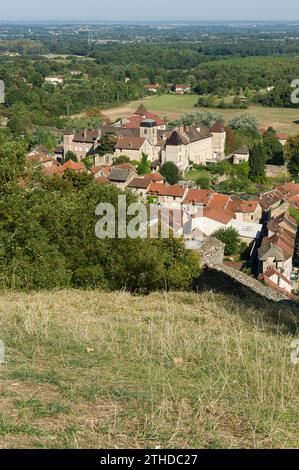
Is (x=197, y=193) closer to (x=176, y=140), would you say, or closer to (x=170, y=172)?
(x=170, y=172)

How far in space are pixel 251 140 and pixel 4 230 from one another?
164ft

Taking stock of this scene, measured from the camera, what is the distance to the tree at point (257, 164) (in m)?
47.4

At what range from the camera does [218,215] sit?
31969 mm

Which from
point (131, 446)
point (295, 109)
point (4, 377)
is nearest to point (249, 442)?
point (131, 446)

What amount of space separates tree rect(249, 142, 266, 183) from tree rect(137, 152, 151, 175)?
27.8 ft

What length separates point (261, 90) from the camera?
3622 inches

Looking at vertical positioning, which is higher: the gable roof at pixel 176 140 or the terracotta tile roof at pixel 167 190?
the gable roof at pixel 176 140

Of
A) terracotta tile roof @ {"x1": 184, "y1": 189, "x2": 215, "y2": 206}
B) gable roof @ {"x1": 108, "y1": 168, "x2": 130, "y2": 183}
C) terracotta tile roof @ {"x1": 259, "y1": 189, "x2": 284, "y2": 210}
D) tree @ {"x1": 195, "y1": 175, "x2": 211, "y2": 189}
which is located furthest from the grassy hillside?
tree @ {"x1": 195, "y1": 175, "x2": 211, "y2": 189}

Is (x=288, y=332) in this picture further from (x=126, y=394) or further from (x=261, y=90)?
(x=261, y=90)

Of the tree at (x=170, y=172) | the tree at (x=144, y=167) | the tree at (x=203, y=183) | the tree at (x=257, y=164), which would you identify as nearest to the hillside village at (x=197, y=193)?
the tree at (x=170, y=172)

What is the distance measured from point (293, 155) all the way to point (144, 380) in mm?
48248

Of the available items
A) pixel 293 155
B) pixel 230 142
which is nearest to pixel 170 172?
pixel 293 155

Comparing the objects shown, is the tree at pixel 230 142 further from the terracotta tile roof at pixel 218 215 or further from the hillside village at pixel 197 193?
the terracotta tile roof at pixel 218 215

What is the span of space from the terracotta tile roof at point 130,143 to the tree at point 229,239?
1970 cm
